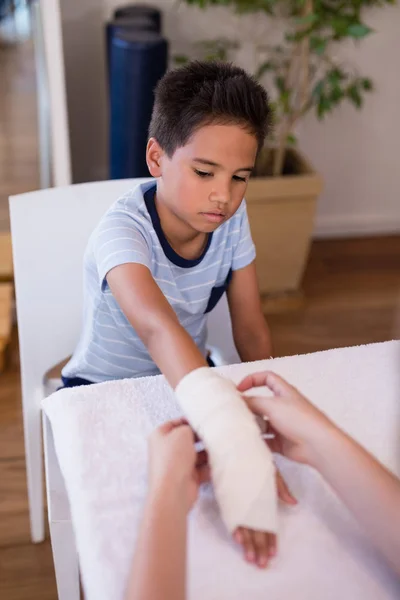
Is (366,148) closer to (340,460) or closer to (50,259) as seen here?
(50,259)

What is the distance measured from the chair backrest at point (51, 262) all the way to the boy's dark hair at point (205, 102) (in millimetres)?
211

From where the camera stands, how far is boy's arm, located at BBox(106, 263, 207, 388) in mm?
828

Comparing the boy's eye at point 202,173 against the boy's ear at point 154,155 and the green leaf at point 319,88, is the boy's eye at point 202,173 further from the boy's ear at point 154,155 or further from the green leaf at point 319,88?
the green leaf at point 319,88

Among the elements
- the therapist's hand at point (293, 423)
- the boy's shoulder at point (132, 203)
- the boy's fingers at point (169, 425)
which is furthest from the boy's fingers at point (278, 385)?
the boy's shoulder at point (132, 203)

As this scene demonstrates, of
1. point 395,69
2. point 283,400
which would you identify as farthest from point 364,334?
point 283,400

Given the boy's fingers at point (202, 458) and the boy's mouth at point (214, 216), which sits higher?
the boy's mouth at point (214, 216)

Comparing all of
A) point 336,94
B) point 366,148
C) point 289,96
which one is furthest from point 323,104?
point 366,148

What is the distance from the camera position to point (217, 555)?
667 millimetres

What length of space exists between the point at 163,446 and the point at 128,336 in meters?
0.43

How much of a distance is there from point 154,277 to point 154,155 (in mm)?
178

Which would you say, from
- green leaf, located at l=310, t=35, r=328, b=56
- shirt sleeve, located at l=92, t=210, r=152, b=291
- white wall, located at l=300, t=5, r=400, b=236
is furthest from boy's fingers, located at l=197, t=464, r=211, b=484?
white wall, located at l=300, t=5, r=400, b=236

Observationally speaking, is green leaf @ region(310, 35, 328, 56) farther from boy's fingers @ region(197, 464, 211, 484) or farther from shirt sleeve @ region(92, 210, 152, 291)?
boy's fingers @ region(197, 464, 211, 484)

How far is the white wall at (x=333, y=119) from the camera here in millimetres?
2098

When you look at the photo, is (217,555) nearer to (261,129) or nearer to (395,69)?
(261,129)
